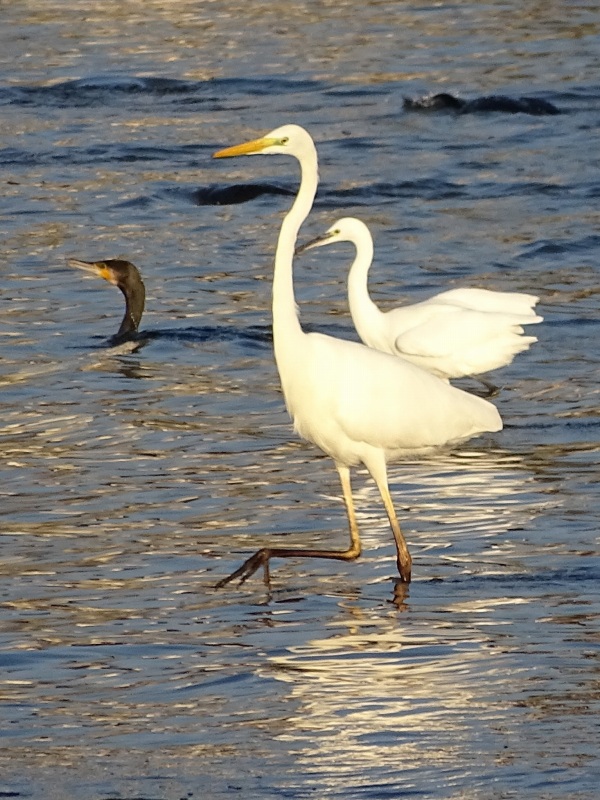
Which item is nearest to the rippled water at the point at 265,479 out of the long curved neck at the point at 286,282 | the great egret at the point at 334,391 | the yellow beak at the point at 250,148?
the great egret at the point at 334,391

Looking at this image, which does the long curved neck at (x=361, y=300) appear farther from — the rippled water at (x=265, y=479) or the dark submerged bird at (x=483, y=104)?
the dark submerged bird at (x=483, y=104)

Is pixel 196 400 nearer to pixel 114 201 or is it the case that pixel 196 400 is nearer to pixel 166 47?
pixel 114 201

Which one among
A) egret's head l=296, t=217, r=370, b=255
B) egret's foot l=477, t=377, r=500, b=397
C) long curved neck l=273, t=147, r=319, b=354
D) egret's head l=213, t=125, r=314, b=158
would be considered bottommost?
egret's foot l=477, t=377, r=500, b=397

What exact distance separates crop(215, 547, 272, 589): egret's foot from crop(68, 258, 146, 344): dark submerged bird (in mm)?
5021

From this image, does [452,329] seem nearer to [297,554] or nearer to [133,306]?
[133,306]

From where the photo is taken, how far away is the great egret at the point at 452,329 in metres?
11.3

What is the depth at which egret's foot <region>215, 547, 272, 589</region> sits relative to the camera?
764cm

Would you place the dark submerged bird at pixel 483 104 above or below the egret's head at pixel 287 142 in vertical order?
below

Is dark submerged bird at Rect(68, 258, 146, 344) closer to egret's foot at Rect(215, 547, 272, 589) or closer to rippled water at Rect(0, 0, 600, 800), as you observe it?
rippled water at Rect(0, 0, 600, 800)

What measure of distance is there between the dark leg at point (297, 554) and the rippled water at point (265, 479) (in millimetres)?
91

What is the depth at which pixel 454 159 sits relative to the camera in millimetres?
18938

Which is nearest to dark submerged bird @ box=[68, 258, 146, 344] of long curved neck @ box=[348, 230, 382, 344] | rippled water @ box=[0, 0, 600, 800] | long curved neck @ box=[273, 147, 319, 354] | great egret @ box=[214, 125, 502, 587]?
rippled water @ box=[0, 0, 600, 800]

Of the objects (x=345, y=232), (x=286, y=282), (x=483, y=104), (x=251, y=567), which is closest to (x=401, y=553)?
(x=251, y=567)

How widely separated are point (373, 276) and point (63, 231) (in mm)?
3050
